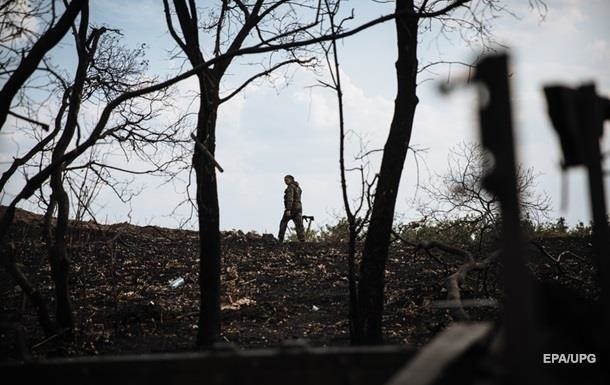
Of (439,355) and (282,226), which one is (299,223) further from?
(439,355)

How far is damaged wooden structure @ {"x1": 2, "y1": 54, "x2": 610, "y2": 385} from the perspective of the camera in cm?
258

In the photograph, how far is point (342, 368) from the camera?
9.95ft

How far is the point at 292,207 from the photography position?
55.3 feet

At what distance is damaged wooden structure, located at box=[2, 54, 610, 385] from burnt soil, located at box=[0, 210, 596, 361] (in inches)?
184

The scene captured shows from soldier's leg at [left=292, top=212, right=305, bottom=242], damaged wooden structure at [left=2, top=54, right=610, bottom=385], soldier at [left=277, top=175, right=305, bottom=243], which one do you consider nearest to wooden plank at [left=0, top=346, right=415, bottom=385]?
damaged wooden structure at [left=2, top=54, right=610, bottom=385]

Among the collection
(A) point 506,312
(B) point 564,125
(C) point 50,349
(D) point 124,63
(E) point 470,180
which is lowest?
(C) point 50,349

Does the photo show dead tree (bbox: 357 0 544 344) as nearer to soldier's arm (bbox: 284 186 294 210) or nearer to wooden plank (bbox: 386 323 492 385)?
wooden plank (bbox: 386 323 492 385)

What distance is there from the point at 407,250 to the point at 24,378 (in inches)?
494

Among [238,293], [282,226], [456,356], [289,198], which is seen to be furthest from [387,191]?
[282,226]

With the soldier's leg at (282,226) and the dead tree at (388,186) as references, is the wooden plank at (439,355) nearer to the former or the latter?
the dead tree at (388,186)

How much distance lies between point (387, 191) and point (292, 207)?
9399 millimetres

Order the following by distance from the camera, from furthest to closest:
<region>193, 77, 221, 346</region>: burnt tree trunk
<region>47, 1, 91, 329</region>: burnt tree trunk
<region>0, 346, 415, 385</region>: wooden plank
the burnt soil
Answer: the burnt soil < <region>193, 77, 221, 346</region>: burnt tree trunk < <region>47, 1, 91, 329</region>: burnt tree trunk < <region>0, 346, 415, 385</region>: wooden plank

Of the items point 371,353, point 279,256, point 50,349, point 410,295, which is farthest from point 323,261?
point 371,353

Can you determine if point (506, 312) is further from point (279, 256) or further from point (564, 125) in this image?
point (279, 256)
